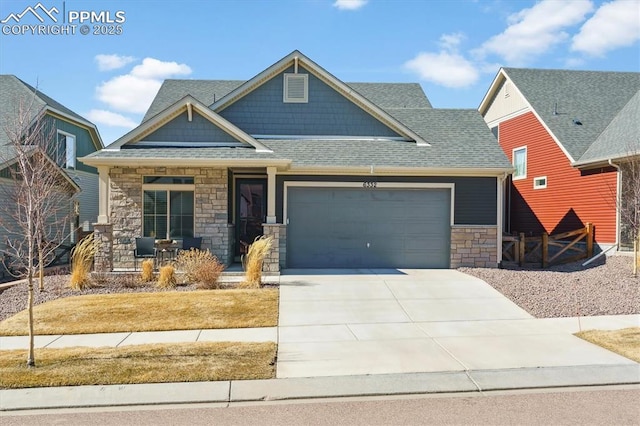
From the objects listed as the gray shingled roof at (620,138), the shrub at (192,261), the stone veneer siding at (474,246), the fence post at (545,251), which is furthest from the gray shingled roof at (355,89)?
the shrub at (192,261)

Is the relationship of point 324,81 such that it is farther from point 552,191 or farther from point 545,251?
point 552,191

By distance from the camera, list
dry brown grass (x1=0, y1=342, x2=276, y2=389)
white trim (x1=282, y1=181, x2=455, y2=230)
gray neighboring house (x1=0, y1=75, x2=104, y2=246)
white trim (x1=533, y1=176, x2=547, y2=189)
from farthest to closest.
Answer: white trim (x1=533, y1=176, x2=547, y2=189)
gray neighboring house (x1=0, y1=75, x2=104, y2=246)
white trim (x1=282, y1=181, x2=455, y2=230)
dry brown grass (x1=0, y1=342, x2=276, y2=389)

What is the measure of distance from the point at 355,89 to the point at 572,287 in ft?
42.7

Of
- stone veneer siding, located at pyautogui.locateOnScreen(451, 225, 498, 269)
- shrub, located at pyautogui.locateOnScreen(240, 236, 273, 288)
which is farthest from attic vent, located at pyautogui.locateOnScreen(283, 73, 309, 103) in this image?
stone veneer siding, located at pyautogui.locateOnScreen(451, 225, 498, 269)

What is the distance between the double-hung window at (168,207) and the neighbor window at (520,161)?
14993mm

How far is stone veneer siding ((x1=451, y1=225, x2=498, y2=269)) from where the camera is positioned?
49.1 feet

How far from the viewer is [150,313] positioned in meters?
9.41

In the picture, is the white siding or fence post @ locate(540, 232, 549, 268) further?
the white siding

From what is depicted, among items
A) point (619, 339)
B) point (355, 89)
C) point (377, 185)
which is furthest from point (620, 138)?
point (619, 339)

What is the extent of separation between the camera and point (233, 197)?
52.7 feet

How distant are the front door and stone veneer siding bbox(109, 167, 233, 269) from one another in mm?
2086

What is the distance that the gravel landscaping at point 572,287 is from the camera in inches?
396

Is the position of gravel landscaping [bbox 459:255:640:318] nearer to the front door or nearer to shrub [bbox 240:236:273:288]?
Result: shrub [bbox 240:236:273:288]

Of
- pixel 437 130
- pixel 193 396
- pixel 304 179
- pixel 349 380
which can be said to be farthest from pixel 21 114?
pixel 437 130
